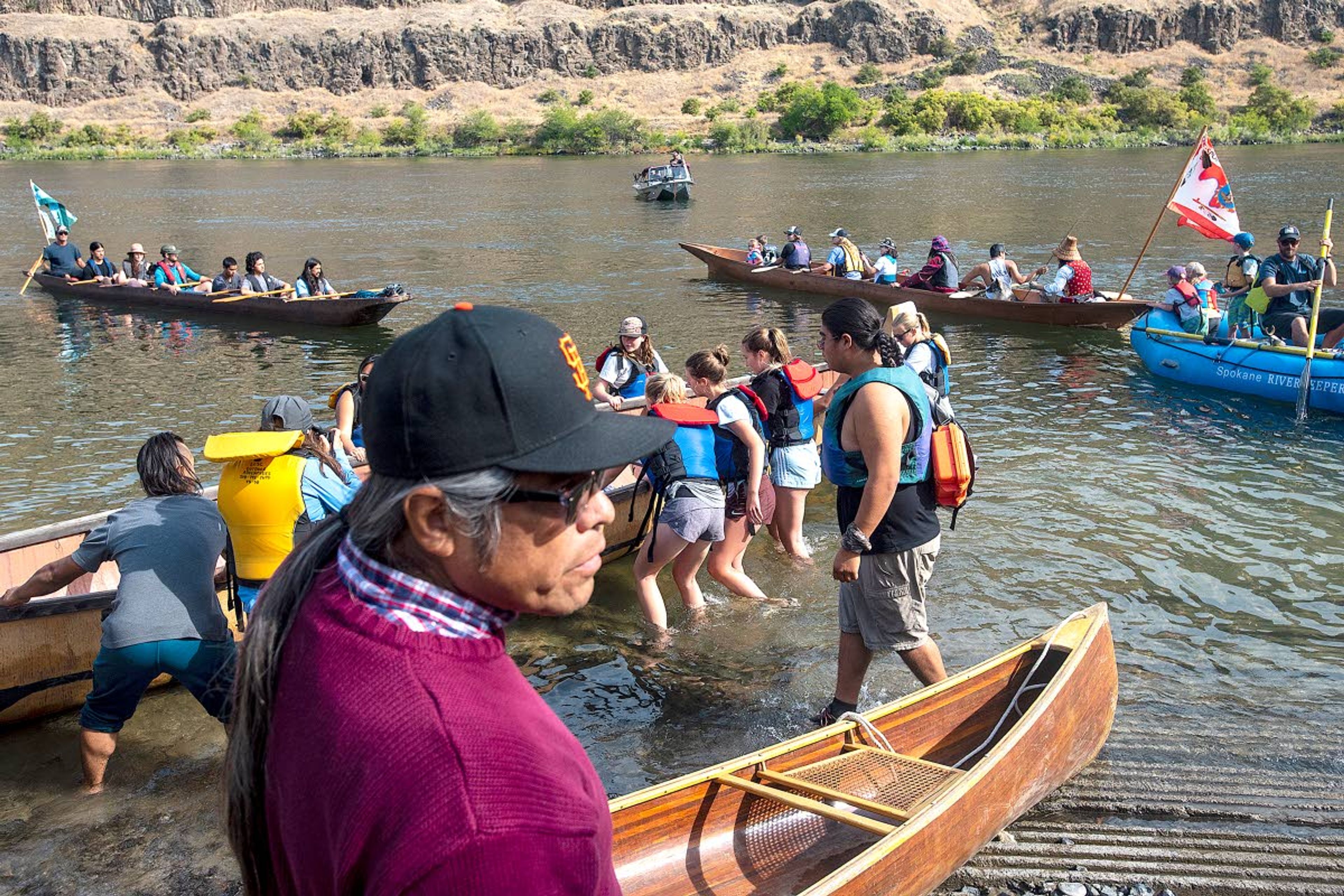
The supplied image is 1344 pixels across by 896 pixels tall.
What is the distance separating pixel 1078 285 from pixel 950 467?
14570 mm

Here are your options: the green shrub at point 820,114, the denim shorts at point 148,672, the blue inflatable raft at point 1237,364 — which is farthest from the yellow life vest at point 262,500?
the green shrub at point 820,114

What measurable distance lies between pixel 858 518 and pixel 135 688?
364cm

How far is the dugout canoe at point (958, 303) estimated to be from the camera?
1823 centimetres

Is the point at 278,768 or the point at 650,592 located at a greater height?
the point at 278,768

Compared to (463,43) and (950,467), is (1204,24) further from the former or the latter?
(950,467)

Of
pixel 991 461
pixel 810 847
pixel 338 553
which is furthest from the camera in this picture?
pixel 991 461

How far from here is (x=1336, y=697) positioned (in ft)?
22.1

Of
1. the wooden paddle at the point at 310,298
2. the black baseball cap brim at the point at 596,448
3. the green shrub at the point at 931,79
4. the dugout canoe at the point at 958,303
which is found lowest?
the dugout canoe at the point at 958,303

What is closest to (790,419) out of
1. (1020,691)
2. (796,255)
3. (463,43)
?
(1020,691)

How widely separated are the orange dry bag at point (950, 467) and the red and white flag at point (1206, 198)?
11.9m

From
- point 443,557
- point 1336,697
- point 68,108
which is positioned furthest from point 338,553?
point 68,108

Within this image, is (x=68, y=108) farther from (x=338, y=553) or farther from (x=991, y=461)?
(x=338, y=553)

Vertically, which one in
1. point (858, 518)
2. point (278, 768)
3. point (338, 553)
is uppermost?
point (338, 553)

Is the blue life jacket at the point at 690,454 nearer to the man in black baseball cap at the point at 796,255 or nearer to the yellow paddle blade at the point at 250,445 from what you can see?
the yellow paddle blade at the point at 250,445
